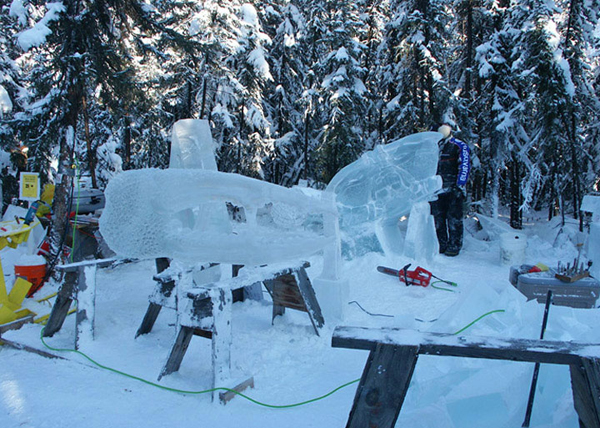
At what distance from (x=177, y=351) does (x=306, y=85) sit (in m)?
14.6

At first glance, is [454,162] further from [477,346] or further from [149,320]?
[477,346]

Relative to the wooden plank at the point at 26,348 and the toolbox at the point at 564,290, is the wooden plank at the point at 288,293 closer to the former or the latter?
the wooden plank at the point at 26,348

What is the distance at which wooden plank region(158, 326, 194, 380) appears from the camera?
118 inches

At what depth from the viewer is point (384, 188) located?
242 inches

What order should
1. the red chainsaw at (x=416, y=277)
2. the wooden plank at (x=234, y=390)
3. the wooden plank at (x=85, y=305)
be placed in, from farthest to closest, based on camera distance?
the red chainsaw at (x=416, y=277)
the wooden plank at (x=85, y=305)
the wooden plank at (x=234, y=390)

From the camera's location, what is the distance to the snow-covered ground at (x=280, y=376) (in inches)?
91.0

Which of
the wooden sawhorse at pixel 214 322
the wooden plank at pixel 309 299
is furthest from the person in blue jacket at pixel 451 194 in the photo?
the wooden sawhorse at pixel 214 322

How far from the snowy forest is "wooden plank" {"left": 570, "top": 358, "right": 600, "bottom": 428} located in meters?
6.18

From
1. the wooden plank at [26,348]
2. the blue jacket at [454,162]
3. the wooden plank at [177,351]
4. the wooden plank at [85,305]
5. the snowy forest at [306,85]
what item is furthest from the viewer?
→ the blue jacket at [454,162]

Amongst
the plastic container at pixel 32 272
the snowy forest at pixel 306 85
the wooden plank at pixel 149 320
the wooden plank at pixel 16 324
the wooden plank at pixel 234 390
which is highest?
the snowy forest at pixel 306 85

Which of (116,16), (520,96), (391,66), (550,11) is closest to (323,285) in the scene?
(116,16)

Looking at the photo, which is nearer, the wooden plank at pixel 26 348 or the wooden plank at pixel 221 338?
the wooden plank at pixel 221 338

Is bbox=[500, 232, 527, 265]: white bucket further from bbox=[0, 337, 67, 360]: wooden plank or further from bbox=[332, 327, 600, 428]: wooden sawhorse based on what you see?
bbox=[0, 337, 67, 360]: wooden plank

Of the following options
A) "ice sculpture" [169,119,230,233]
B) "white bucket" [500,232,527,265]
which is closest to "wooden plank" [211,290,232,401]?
"ice sculpture" [169,119,230,233]
